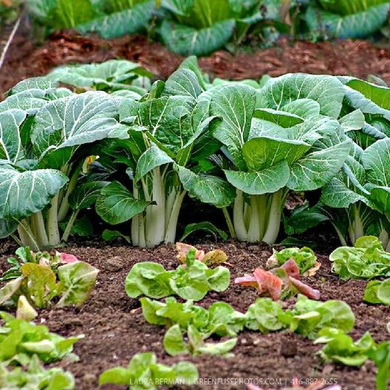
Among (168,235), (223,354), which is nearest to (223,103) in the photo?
(168,235)

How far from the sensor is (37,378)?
2480 mm

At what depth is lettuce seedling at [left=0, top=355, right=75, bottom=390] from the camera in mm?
2367

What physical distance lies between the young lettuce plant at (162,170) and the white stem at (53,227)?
0.23 metres

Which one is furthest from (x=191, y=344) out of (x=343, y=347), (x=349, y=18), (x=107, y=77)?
(x=349, y=18)

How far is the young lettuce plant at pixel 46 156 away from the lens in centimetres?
367

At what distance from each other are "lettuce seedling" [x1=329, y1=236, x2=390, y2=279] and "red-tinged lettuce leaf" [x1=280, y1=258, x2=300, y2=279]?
301 millimetres

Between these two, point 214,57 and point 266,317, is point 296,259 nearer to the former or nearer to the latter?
point 266,317

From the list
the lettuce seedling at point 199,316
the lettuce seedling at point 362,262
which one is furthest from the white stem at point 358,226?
the lettuce seedling at point 199,316

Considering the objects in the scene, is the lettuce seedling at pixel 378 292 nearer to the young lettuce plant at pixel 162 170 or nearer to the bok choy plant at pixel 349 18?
the young lettuce plant at pixel 162 170

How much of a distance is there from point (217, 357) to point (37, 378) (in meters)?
0.60

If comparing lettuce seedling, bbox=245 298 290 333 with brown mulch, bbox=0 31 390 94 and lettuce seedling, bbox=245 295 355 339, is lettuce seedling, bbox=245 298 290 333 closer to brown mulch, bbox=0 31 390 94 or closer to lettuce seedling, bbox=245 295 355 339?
lettuce seedling, bbox=245 295 355 339

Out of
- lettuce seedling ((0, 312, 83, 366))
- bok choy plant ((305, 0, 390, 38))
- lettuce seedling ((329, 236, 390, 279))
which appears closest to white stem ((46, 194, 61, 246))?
lettuce seedling ((0, 312, 83, 366))

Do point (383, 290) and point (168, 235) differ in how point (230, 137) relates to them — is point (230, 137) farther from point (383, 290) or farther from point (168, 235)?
point (383, 290)

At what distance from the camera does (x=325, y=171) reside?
12.7 feet
